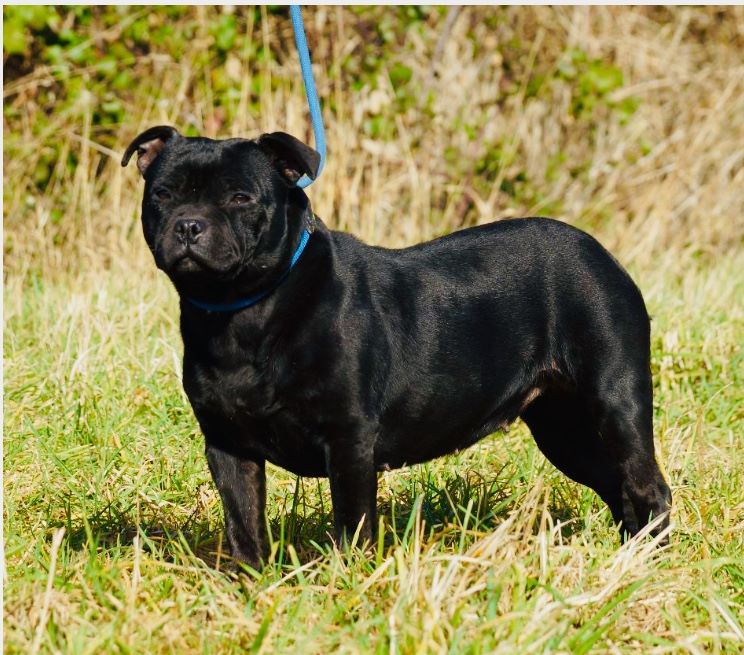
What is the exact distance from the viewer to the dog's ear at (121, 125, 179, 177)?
12.3 feet

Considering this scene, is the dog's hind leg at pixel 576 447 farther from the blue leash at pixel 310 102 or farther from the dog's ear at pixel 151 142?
→ the dog's ear at pixel 151 142

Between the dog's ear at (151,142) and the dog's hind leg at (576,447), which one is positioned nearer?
the dog's ear at (151,142)

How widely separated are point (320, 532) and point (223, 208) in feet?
3.90

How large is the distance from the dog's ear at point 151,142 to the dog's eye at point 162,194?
0.22 meters

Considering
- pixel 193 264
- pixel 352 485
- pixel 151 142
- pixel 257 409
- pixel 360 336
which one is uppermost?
pixel 151 142

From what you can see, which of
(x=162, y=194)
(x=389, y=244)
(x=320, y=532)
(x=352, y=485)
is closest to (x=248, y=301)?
(x=162, y=194)

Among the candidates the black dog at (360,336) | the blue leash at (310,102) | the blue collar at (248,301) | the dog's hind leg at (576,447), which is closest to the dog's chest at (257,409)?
the black dog at (360,336)

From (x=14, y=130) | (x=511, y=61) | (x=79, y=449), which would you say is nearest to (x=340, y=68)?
(x=511, y=61)

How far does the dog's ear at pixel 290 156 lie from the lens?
136 inches

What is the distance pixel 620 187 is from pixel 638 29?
69.2 inches

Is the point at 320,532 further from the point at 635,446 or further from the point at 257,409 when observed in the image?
the point at 635,446

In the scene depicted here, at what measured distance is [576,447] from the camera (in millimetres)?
4156

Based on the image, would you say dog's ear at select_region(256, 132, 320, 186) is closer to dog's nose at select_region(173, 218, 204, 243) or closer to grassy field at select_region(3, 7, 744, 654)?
dog's nose at select_region(173, 218, 204, 243)

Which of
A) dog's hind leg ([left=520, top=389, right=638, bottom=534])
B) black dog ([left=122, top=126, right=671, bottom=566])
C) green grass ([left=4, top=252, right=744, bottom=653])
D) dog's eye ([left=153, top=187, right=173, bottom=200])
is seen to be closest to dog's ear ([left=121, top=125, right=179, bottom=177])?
black dog ([left=122, top=126, right=671, bottom=566])
